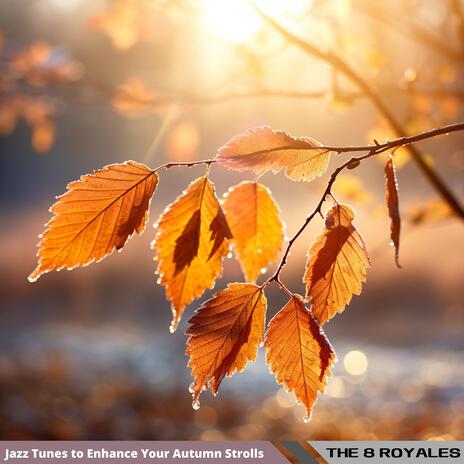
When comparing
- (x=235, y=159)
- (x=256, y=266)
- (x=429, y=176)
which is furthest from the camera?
(x=429, y=176)

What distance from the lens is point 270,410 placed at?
500cm

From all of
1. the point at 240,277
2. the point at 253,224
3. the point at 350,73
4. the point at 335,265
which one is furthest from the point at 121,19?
the point at 240,277

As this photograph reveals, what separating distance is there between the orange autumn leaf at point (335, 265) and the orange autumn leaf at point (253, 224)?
0.35 feet

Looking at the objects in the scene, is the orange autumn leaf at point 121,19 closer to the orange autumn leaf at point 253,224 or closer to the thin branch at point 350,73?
the thin branch at point 350,73

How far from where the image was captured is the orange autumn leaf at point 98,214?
2.26ft

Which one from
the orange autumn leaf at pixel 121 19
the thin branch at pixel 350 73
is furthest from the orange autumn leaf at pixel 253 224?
the orange autumn leaf at pixel 121 19

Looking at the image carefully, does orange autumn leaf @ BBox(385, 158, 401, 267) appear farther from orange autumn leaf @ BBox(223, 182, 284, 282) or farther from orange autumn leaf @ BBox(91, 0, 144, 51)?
orange autumn leaf @ BBox(91, 0, 144, 51)

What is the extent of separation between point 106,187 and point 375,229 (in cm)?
1004

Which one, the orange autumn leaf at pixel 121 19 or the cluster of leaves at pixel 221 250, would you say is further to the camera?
the orange autumn leaf at pixel 121 19

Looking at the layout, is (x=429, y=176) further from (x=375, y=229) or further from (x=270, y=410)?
(x=375, y=229)

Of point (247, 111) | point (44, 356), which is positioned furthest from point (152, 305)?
point (247, 111)

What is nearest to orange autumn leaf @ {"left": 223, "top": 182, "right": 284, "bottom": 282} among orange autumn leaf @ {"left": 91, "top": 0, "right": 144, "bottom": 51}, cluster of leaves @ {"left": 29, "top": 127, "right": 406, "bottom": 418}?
cluster of leaves @ {"left": 29, "top": 127, "right": 406, "bottom": 418}

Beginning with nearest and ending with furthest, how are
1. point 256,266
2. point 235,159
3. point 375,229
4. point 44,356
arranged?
1. point 235,159
2. point 256,266
3. point 44,356
4. point 375,229

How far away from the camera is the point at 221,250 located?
0.72m
